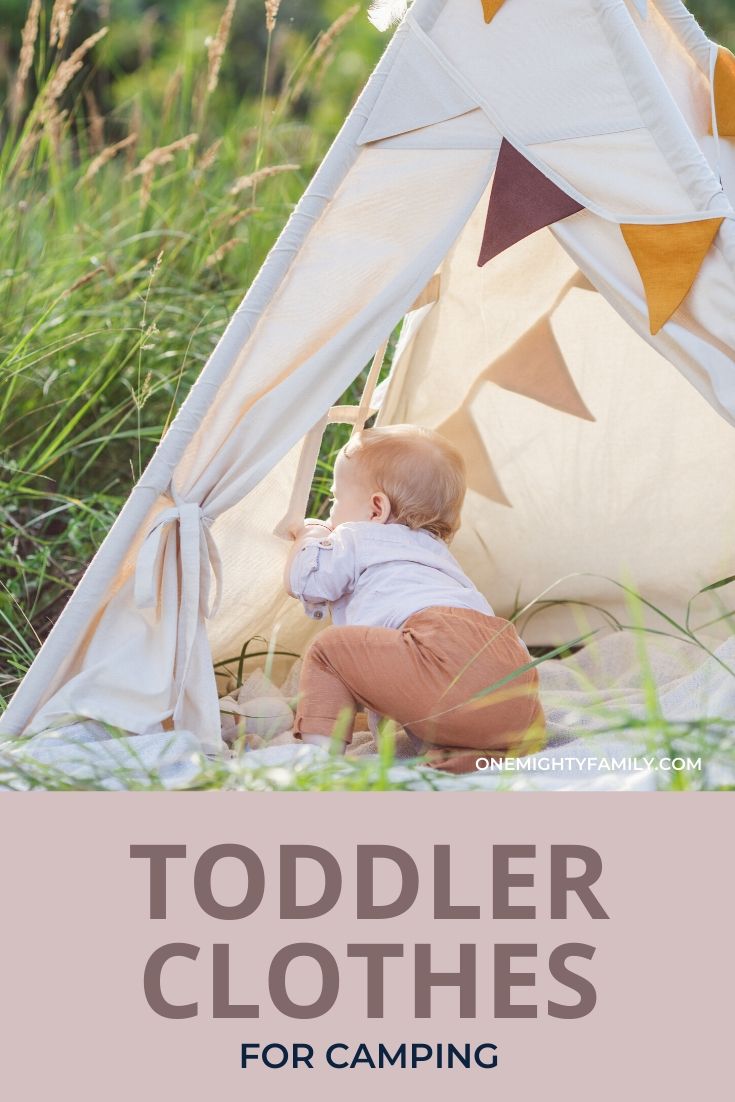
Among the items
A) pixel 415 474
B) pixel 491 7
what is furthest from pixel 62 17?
pixel 415 474

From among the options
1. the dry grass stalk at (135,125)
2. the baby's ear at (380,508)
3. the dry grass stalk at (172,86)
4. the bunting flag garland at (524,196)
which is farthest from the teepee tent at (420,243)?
the dry grass stalk at (135,125)

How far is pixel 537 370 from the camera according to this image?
2805mm

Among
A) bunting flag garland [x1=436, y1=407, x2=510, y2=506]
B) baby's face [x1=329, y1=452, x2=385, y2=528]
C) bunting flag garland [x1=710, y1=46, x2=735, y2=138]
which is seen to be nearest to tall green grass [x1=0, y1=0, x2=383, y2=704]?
baby's face [x1=329, y1=452, x2=385, y2=528]

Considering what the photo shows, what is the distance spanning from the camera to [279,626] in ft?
8.75

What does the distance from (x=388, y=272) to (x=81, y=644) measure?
792mm

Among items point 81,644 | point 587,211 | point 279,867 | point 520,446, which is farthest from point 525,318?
point 279,867

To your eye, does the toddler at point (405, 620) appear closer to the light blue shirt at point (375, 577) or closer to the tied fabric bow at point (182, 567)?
the light blue shirt at point (375, 577)

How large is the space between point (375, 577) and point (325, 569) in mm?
91

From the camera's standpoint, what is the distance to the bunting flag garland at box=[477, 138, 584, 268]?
2.03 meters

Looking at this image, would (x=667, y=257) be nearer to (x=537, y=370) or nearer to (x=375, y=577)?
(x=375, y=577)

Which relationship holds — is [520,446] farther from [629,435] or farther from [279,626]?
[279,626]

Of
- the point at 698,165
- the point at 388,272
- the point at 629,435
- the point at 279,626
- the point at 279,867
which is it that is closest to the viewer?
the point at 279,867

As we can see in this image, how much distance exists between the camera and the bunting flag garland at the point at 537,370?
2.78 m

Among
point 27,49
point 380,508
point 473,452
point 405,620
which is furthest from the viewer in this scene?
point 27,49
